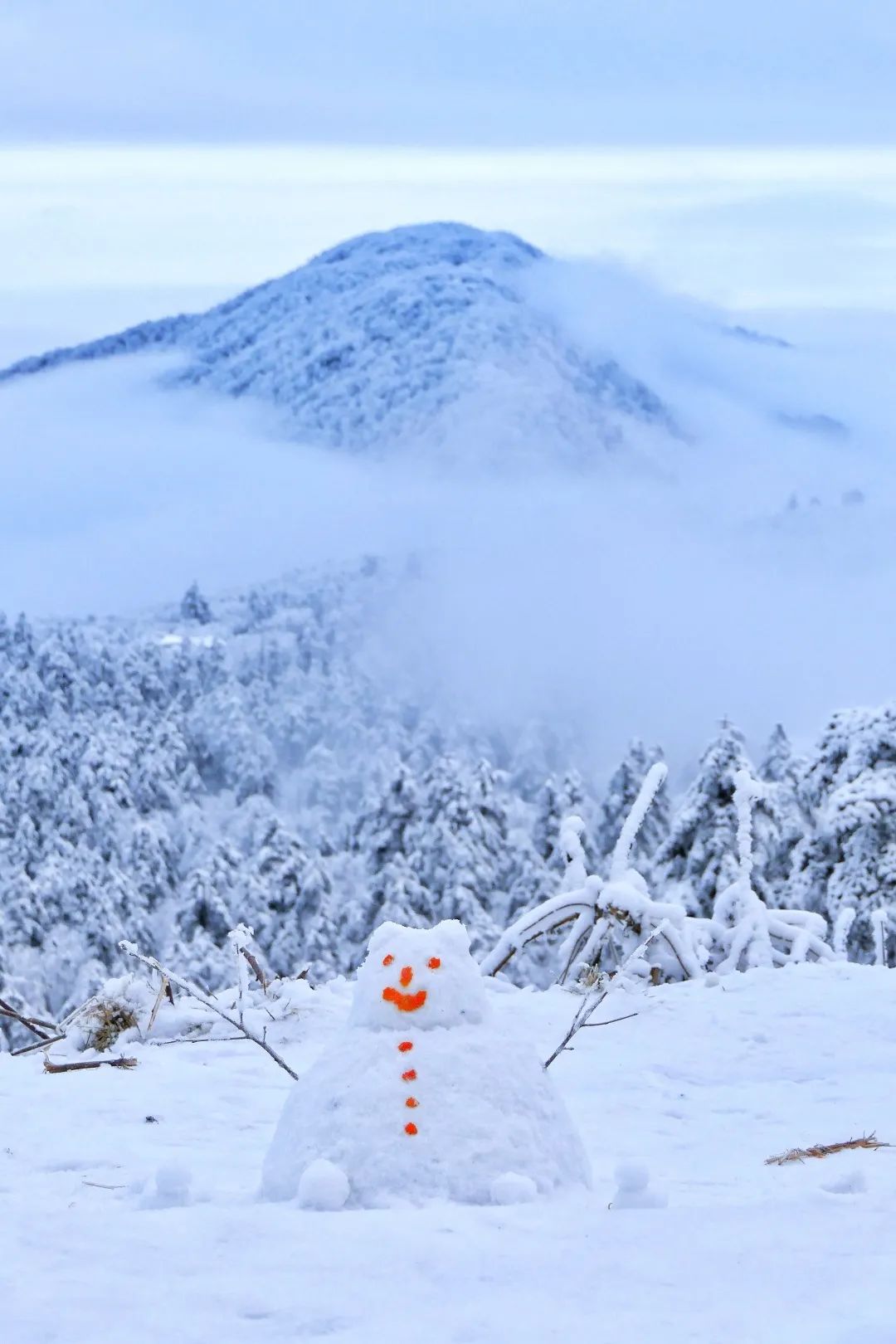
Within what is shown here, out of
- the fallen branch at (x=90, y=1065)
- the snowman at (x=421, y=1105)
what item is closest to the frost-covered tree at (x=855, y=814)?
the fallen branch at (x=90, y=1065)

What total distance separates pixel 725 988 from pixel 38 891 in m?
45.8

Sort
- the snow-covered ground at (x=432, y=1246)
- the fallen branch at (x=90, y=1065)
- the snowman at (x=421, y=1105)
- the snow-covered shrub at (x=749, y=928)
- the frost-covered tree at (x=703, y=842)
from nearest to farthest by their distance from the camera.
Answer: the snow-covered ground at (x=432, y=1246), the snowman at (x=421, y=1105), the fallen branch at (x=90, y=1065), the snow-covered shrub at (x=749, y=928), the frost-covered tree at (x=703, y=842)

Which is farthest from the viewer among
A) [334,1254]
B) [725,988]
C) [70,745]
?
[70,745]

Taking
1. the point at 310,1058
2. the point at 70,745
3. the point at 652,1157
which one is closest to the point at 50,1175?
the point at 652,1157

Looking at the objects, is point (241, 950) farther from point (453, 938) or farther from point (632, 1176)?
point (632, 1176)

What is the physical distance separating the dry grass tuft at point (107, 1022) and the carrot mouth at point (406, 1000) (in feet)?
10.6

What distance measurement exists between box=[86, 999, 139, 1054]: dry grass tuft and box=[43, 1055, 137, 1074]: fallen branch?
1.43 ft

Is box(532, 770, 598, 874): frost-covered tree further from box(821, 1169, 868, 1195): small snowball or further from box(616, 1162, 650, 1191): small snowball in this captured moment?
box(616, 1162, 650, 1191): small snowball

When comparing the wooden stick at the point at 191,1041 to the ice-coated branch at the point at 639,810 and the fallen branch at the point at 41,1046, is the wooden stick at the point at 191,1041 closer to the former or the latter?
the fallen branch at the point at 41,1046

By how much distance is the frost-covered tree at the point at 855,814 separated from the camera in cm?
1720

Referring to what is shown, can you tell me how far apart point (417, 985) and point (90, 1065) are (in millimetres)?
2759

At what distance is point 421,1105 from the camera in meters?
4.02

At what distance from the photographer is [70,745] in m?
70.9

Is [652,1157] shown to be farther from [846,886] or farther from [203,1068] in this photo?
[846,886]
